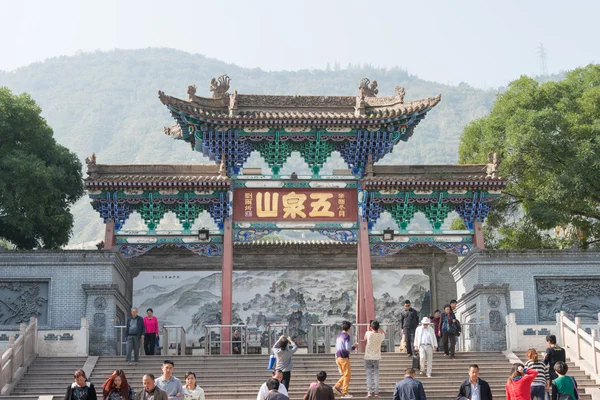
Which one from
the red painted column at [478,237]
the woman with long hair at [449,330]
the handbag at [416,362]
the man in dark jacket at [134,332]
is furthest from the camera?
the red painted column at [478,237]

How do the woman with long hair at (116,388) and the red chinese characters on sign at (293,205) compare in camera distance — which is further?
the red chinese characters on sign at (293,205)

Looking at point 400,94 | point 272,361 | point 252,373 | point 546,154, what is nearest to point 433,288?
point 546,154

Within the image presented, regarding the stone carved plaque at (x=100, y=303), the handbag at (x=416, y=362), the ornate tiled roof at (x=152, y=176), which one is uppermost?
the ornate tiled roof at (x=152, y=176)

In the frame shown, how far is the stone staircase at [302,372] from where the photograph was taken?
2034 cm

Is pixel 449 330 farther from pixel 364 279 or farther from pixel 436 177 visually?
pixel 436 177

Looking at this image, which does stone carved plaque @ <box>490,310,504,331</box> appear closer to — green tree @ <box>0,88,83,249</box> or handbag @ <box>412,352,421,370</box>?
handbag @ <box>412,352,421,370</box>

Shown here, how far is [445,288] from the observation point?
30.5 metres

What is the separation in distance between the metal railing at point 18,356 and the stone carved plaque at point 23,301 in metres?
1.36

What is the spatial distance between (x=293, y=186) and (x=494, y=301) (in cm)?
652

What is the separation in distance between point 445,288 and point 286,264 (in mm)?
5142

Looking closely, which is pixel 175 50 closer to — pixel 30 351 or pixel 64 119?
pixel 64 119

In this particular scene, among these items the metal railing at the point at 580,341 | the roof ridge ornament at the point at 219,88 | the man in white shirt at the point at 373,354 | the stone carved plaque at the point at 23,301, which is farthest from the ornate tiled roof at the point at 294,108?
the man in white shirt at the point at 373,354

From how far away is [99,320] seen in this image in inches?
984

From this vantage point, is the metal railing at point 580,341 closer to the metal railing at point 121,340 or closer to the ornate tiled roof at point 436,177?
the ornate tiled roof at point 436,177
